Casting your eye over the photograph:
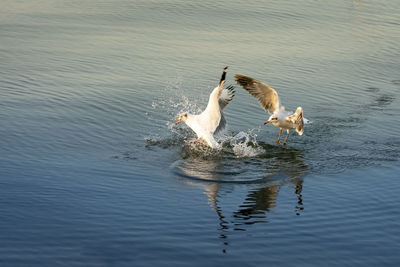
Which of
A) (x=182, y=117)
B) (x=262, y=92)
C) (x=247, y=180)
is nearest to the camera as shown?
(x=247, y=180)

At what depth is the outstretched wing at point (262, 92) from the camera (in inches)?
623

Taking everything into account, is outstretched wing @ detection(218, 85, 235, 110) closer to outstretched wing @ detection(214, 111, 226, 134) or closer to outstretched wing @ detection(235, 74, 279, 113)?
outstretched wing @ detection(235, 74, 279, 113)

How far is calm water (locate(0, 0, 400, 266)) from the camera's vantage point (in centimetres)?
948

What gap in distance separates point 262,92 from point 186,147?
2679mm

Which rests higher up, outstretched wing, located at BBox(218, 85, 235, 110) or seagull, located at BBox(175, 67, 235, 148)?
outstretched wing, located at BBox(218, 85, 235, 110)

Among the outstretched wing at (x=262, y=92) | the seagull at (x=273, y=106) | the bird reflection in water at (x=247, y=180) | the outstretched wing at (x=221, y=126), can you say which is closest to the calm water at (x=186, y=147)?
the bird reflection in water at (x=247, y=180)

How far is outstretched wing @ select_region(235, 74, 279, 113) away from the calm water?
26.8 inches

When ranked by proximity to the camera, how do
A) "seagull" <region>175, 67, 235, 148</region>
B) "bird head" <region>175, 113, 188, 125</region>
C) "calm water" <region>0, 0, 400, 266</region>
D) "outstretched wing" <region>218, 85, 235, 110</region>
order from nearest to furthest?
"calm water" <region>0, 0, 400, 266</region> → "seagull" <region>175, 67, 235, 148</region> → "bird head" <region>175, 113, 188, 125</region> → "outstretched wing" <region>218, 85, 235, 110</region>

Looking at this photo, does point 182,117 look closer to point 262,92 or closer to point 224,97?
point 224,97

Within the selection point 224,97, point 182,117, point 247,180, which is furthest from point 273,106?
point 247,180

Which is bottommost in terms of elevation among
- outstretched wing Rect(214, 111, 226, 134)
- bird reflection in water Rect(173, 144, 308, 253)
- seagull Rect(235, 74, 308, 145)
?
bird reflection in water Rect(173, 144, 308, 253)

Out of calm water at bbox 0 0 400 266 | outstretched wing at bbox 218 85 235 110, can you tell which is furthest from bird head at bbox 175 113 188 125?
outstretched wing at bbox 218 85 235 110

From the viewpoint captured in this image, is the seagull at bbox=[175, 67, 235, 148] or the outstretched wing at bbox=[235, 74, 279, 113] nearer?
the seagull at bbox=[175, 67, 235, 148]

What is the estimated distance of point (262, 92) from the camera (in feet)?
52.6
